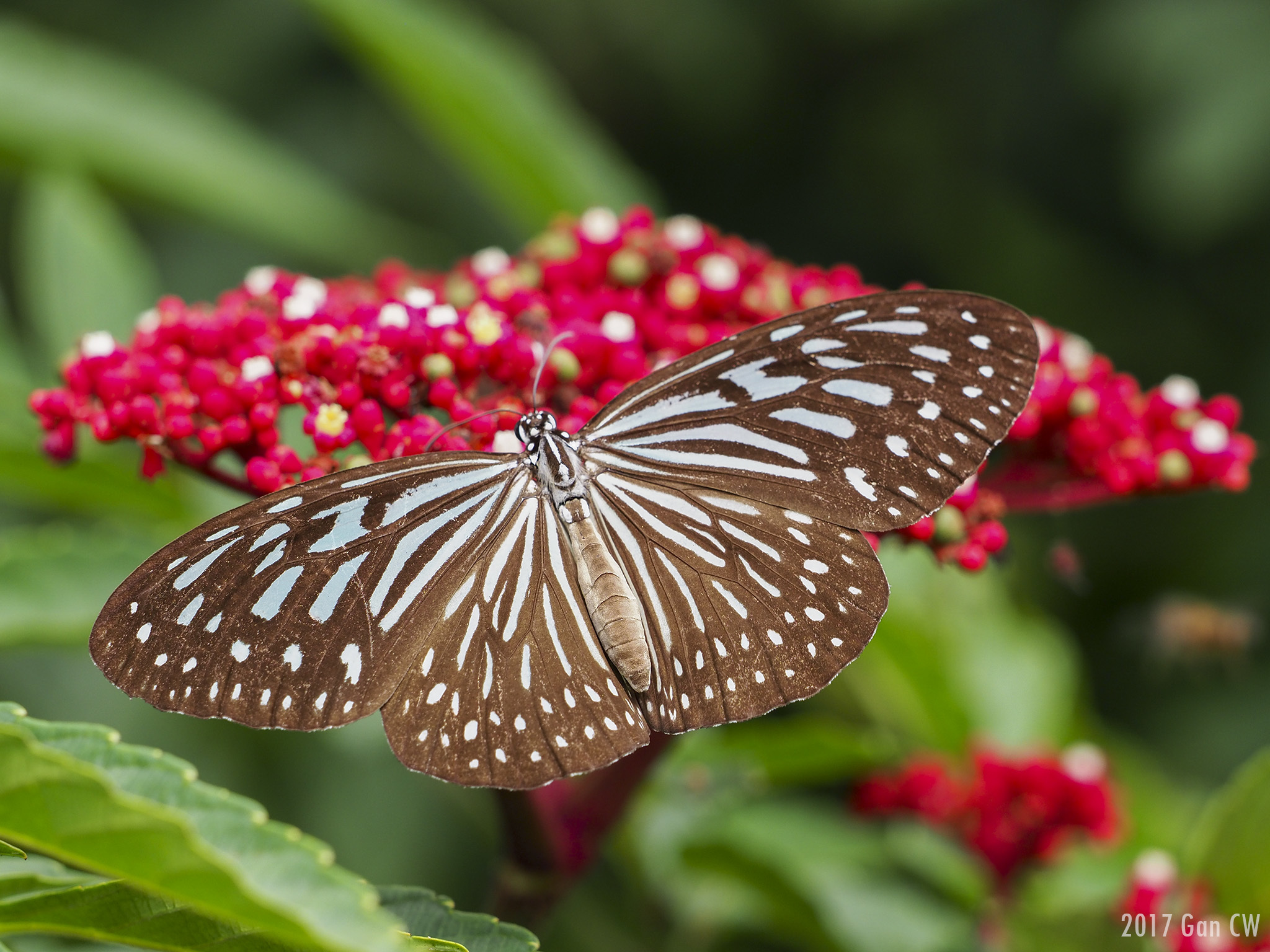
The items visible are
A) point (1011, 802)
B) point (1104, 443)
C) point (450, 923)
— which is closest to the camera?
point (450, 923)

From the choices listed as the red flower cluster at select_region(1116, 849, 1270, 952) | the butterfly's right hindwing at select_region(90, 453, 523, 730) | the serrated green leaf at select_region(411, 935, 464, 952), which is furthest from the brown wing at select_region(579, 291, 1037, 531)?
the red flower cluster at select_region(1116, 849, 1270, 952)

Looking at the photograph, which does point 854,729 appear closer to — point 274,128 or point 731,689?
point 731,689

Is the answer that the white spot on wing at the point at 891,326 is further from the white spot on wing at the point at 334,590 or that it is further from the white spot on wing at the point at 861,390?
the white spot on wing at the point at 334,590

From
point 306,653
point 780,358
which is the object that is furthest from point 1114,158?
point 306,653

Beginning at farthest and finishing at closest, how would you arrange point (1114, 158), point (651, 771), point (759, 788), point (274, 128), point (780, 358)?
point (1114, 158)
point (274, 128)
point (759, 788)
point (651, 771)
point (780, 358)

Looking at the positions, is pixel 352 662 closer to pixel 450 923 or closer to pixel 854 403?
pixel 450 923

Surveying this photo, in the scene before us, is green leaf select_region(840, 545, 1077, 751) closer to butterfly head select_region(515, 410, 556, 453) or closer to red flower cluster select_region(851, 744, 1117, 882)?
red flower cluster select_region(851, 744, 1117, 882)

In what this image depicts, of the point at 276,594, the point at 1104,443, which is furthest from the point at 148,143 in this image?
the point at 1104,443
